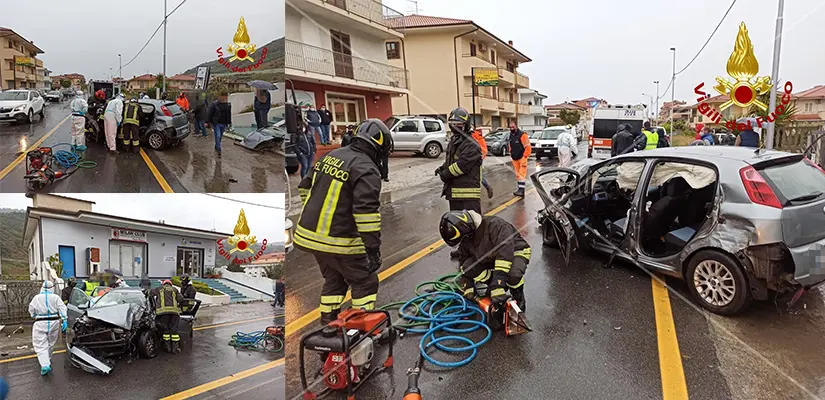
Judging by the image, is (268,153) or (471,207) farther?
(471,207)

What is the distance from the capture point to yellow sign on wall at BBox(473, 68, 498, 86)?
22106mm

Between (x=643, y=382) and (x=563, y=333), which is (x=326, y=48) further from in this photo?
(x=643, y=382)

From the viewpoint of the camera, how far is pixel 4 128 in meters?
1.63

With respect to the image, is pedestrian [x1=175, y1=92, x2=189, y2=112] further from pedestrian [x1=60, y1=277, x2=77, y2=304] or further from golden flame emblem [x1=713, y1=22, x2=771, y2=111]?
golden flame emblem [x1=713, y1=22, x2=771, y2=111]

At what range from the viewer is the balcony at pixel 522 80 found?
33.7 m

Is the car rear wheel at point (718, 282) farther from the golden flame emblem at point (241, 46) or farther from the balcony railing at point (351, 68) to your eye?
the balcony railing at point (351, 68)

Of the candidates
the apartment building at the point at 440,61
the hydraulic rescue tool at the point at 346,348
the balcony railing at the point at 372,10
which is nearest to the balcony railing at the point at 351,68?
the apartment building at the point at 440,61

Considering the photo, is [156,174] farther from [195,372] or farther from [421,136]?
[421,136]

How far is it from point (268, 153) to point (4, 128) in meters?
0.81

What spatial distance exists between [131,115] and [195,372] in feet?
3.06

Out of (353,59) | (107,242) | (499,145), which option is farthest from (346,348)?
(499,145)

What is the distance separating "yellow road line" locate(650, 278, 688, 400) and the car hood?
9.24ft

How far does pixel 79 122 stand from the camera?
1.72 meters

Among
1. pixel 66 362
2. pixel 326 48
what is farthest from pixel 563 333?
pixel 326 48
